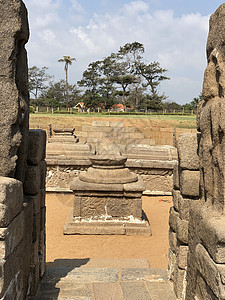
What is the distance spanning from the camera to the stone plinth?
17.9 ft

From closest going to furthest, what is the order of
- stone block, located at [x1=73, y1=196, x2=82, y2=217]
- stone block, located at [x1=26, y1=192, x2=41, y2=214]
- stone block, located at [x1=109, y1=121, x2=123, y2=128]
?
stone block, located at [x1=26, y1=192, x2=41, y2=214]
stone block, located at [x1=73, y1=196, x2=82, y2=217]
stone block, located at [x1=109, y1=121, x2=123, y2=128]

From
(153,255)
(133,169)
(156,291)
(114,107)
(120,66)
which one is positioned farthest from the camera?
(114,107)

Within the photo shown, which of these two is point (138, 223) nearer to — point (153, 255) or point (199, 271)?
point (153, 255)

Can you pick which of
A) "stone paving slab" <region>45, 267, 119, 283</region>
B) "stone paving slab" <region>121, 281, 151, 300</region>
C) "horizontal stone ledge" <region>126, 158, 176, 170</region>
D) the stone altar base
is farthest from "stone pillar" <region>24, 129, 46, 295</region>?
"horizontal stone ledge" <region>126, 158, 176, 170</region>

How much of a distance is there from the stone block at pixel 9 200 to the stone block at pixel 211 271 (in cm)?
139

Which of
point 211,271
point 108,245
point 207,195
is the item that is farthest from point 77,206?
point 211,271

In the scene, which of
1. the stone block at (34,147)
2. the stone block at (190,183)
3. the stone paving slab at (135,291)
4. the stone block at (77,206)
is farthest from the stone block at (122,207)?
the stone block at (34,147)

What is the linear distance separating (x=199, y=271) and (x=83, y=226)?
142 inches

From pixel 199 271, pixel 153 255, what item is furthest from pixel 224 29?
pixel 153 255

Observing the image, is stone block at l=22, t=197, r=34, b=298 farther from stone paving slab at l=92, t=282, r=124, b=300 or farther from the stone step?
stone paving slab at l=92, t=282, r=124, b=300

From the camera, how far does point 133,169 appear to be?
824 centimetres

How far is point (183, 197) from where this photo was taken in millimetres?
2824

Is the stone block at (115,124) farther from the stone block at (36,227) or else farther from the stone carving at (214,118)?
the stone carving at (214,118)

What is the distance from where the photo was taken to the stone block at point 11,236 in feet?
5.59
